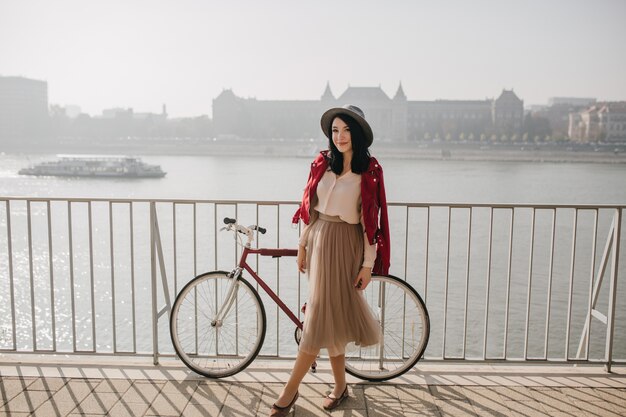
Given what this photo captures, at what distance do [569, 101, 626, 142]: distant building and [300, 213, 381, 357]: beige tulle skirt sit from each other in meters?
73.3

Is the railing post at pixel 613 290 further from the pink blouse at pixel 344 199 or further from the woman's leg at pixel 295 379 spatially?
the woman's leg at pixel 295 379

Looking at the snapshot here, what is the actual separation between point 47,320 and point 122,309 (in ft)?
4.66

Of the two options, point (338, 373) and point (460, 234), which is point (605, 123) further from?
point (338, 373)

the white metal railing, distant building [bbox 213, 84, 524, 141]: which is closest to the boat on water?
the white metal railing

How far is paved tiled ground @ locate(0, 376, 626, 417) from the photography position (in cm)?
238

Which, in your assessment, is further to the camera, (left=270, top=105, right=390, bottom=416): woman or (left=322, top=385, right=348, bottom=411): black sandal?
(left=322, top=385, right=348, bottom=411): black sandal

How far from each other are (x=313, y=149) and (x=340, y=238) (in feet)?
205

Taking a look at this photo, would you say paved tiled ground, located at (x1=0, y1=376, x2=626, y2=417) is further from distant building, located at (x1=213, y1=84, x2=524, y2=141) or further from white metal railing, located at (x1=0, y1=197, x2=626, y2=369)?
distant building, located at (x1=213, y1=84, x2=524, y2=141)

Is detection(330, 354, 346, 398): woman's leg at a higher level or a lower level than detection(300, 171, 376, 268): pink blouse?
lower

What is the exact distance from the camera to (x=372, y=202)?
2240 millimetres

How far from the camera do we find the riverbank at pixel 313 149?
174 ft

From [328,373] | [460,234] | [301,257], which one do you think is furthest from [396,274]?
[301,257]

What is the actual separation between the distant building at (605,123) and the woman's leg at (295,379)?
73.4m

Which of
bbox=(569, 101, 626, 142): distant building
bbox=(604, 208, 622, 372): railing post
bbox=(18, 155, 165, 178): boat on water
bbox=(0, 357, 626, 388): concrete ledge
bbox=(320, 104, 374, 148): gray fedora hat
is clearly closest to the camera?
bbox=(320, 104, 374, 148): gray fedora hat
